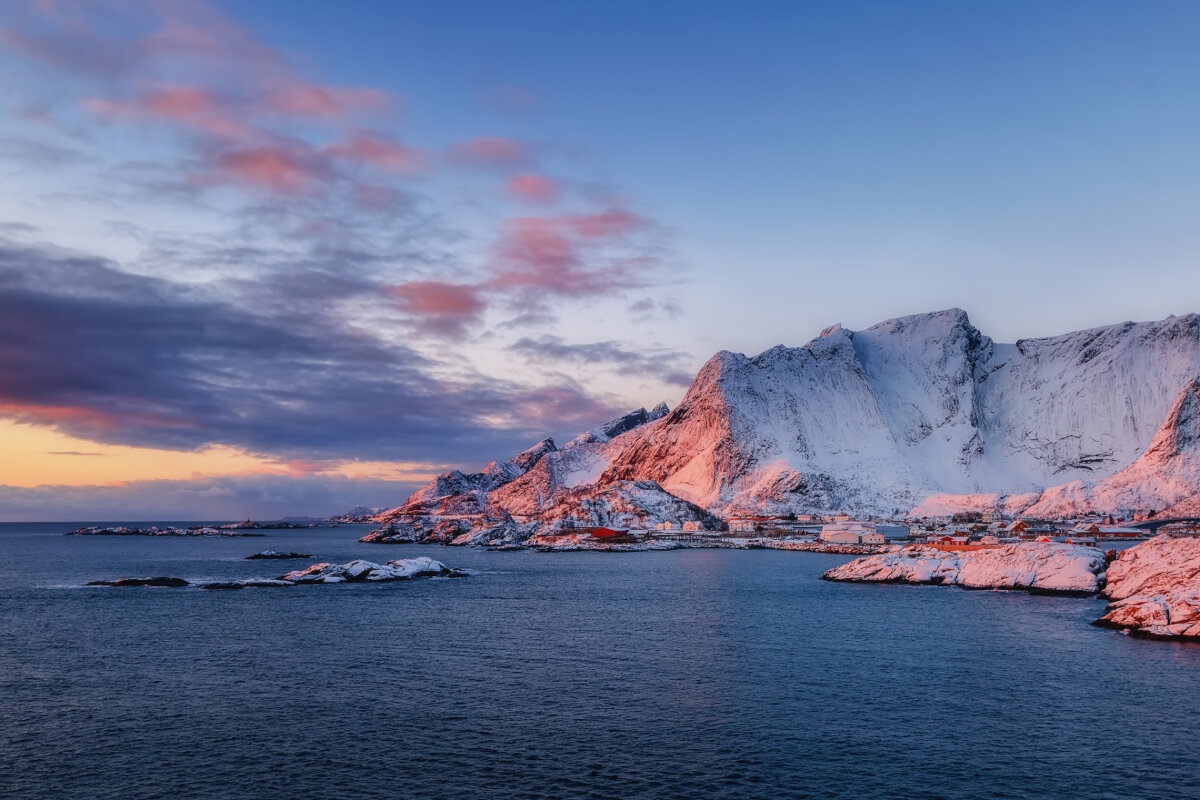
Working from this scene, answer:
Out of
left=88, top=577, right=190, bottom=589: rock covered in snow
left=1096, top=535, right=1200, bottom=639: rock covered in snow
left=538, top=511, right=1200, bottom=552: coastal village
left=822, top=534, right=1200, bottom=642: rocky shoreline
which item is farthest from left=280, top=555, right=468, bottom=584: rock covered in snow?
left=538, top=511, right=1200, bottom=552: coastal village

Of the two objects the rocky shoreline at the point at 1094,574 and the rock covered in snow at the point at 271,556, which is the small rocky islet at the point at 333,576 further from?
the rock covered in snow at the point at 271,556

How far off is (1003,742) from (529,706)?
17.1 meters

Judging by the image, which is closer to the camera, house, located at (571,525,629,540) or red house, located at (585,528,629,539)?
house, located at (571,525,629,540)

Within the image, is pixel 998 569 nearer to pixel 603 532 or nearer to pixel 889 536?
pixel 603 532

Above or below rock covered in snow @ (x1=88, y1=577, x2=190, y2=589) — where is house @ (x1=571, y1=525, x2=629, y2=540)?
above

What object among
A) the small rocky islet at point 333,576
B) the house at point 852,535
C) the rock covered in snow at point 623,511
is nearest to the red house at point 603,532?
the rock covered in snow at point 623,511

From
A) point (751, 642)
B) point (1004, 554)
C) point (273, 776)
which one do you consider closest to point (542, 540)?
point (1004, 554)

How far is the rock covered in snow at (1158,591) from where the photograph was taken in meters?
47.4

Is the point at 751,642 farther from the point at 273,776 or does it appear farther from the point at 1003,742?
the point at 273,776

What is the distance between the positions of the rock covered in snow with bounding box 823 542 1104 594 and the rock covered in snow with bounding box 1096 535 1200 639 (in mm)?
5260

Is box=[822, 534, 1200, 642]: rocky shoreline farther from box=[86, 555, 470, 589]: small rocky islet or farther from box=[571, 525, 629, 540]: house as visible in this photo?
box=[571, 525, 629, 540]: house

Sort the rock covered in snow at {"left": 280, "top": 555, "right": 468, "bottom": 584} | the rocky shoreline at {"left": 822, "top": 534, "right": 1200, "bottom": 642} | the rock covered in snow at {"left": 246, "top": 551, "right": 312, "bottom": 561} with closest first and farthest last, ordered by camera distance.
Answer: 1. the rocky shoreline at {"left": 822, "top": 534, "right": 1200, "bottom": 642}
2. the rock covered in snow at {"left": 280, "top": 555, "right": 468, "bottom": 584}
3. the rock covered in snow at {"left": 246, "top": 551, "right": 312, "bottom": 561}

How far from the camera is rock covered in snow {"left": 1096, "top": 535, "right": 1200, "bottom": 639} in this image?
47.4 m

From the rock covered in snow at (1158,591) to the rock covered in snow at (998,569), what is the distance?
5.26m
